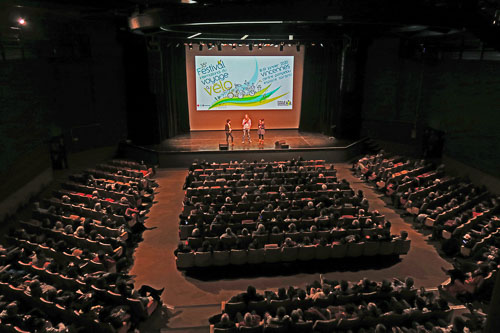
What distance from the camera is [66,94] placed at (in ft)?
56.7

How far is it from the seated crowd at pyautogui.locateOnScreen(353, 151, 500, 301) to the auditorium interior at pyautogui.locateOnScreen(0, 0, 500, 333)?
0.24 ft

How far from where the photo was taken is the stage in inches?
685

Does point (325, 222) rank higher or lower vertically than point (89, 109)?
lower

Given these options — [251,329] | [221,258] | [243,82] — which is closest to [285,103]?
[243,82]

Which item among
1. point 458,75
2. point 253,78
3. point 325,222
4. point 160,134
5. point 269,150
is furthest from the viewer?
point 253,78

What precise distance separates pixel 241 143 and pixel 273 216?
8817mm

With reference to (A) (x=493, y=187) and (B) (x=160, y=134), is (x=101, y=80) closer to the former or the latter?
(B) (x=160, y=134)

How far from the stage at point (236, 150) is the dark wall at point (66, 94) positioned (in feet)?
6.69

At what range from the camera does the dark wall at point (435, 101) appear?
14594 millimetres

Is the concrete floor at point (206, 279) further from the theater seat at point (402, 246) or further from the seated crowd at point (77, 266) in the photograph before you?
Answer: the seated crowd at point (77, 266)

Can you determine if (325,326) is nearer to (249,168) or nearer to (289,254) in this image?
(289,254)

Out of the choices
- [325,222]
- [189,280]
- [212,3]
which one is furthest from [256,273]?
[212,3]

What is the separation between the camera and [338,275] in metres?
9.17

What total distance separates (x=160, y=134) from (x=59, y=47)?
19.7 feet
